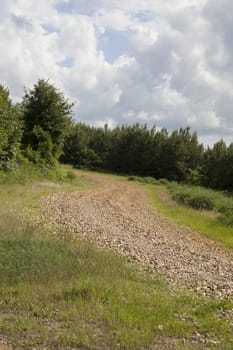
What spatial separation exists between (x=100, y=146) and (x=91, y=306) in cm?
7361

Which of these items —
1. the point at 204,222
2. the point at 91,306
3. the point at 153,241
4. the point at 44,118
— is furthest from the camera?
the point at 44,118

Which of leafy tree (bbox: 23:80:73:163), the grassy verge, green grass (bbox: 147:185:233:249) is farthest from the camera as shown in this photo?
leafy tree (bbox: 23:80:73:163)

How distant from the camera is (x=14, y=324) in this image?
5.48m

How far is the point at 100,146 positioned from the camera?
7938cm

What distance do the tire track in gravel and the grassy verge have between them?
1122 millimetres

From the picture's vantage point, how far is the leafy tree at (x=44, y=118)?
33.6 meters

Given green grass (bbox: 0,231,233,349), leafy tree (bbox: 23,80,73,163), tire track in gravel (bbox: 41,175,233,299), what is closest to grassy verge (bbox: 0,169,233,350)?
green grass (bbox: 0,231,233,349)

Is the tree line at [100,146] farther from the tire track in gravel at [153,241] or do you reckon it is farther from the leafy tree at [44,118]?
the tire track in gravel at [153,241]

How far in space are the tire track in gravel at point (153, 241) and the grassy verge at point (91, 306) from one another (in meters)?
1.12

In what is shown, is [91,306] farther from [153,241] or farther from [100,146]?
[100,146]

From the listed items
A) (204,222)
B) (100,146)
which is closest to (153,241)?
(204,222)

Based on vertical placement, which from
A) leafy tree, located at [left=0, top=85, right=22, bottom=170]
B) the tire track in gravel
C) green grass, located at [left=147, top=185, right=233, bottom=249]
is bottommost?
the tire track in gravel

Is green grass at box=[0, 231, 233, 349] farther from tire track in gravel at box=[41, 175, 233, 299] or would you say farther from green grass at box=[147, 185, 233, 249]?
green grass at box=[147, 185, 233, 249]

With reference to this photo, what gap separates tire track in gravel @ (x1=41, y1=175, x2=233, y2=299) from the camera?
9.26 metres
